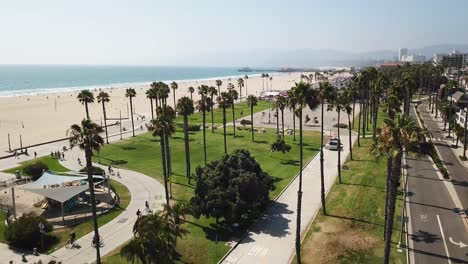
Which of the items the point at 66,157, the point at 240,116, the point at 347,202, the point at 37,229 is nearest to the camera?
the point at 37,229

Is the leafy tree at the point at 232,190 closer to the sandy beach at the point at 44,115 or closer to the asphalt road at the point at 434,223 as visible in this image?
the asphalt road at the point at 434,223

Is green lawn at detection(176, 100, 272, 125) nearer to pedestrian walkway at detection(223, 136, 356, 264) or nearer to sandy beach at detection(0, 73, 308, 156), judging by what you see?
sandy beach at detection(0, 73, 308, 156)

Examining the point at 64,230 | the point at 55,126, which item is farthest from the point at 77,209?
the point at 55,126

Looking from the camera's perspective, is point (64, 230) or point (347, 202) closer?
point (64, 230)

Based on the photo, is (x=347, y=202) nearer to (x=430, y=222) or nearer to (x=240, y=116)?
(x=430, y=222)

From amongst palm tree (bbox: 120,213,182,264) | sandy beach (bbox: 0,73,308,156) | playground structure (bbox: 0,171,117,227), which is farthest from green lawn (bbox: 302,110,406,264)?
sandy beach (bbox: 0,73,308,156)

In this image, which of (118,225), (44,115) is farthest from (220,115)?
(118,225)

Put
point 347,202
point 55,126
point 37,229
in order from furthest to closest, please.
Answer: point 55,126, point 347,202, point 37,229

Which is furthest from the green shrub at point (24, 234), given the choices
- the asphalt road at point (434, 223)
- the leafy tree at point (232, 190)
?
the asphalt road at point (434, 223)
